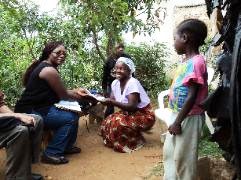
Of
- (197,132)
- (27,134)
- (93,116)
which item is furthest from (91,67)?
(197,132)

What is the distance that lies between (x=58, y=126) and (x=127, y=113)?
0.95m

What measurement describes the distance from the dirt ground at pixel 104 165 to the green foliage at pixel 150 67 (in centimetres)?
378

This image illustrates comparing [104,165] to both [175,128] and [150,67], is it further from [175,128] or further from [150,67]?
[150,67]

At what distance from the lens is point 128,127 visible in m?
5.20

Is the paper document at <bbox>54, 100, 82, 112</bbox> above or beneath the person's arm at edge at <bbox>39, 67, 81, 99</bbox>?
beneath

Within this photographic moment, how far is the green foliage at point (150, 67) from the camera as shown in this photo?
9328 mm

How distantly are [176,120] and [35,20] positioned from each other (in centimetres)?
545

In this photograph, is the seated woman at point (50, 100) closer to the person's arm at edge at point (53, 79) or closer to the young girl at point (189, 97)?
the person's arm at edge at point (53, 79)

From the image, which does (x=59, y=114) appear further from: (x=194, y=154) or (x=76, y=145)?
(x=194, y=154)

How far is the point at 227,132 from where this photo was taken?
2463 millimetres

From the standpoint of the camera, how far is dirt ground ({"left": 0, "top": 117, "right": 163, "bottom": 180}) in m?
4.40

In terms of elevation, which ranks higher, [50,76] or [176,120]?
[50,76]

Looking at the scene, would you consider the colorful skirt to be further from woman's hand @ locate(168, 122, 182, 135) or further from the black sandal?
woman's hand @ locate(168, 122, 182, 135)

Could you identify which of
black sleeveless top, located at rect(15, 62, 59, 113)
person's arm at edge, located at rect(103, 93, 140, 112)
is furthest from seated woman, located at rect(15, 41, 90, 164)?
person's arm at edge, located at rect(103, 93, 140, 112)
